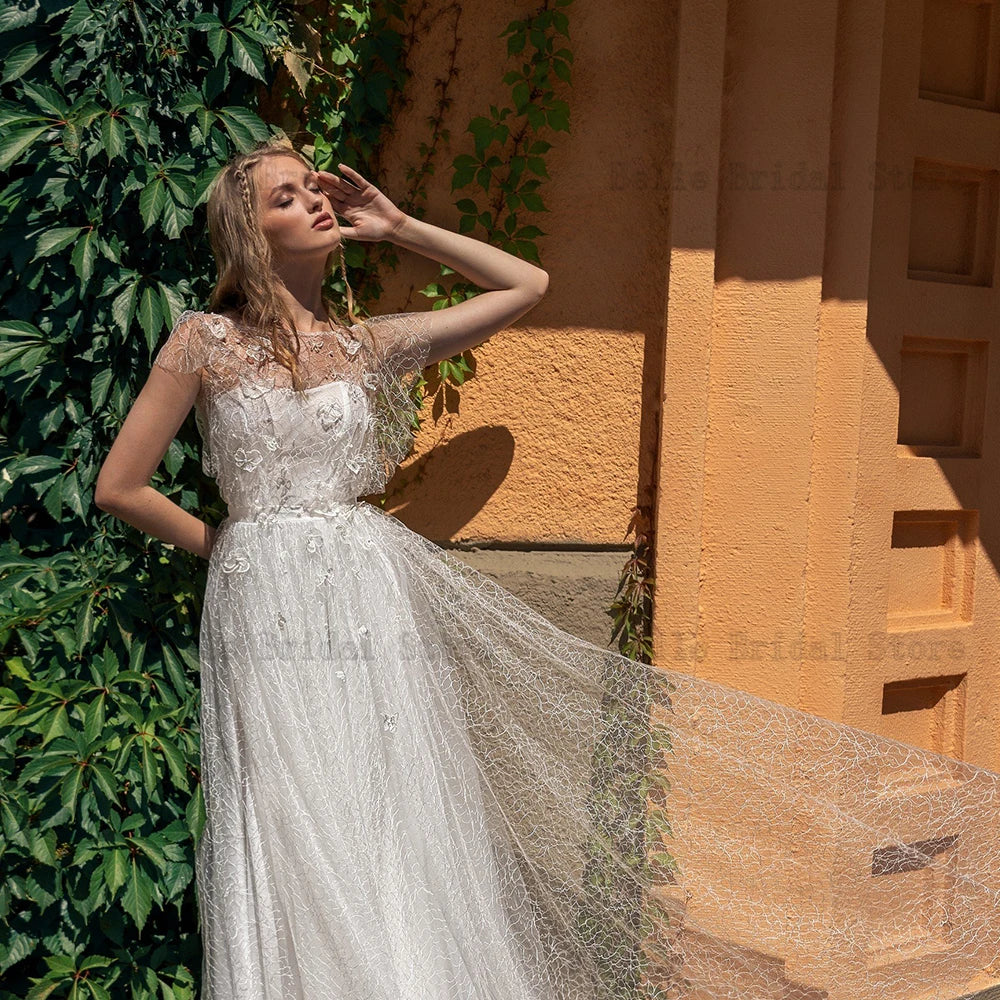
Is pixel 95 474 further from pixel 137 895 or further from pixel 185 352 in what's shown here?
pixel 137 895

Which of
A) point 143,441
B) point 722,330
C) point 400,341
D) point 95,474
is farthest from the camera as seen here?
point 722,330

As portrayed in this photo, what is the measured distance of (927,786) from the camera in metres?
2.46

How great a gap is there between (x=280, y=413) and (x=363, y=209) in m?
0.59

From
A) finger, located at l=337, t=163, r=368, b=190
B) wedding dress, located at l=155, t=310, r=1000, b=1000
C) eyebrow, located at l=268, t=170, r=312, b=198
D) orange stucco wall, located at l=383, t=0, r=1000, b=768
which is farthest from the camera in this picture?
orange stucco wall, located at l=383, t=0, r=1000, b=768

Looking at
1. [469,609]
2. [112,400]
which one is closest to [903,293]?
[469,609]

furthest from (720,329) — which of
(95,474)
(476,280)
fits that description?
(95,474)

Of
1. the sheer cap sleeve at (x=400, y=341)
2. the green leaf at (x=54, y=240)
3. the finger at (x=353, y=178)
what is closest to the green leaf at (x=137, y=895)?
the sheer cap sleeve at (x=400, y=341)

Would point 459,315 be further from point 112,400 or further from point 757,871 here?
point 757,871

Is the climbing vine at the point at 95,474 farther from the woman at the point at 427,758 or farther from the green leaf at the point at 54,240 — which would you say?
the woman at the point at 427,758

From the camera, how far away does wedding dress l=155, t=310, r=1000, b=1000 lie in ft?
7.38

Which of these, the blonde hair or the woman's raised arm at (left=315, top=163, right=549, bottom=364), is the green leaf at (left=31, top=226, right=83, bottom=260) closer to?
the blonde hair

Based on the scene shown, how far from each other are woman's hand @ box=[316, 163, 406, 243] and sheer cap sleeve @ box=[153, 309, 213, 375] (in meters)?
0.47

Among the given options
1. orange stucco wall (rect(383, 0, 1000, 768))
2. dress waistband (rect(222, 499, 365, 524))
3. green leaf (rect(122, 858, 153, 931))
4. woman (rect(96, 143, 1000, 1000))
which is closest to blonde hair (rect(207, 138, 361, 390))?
woman (rect(96, 143, 1000, 1000))

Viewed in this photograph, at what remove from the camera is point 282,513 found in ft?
7.70
